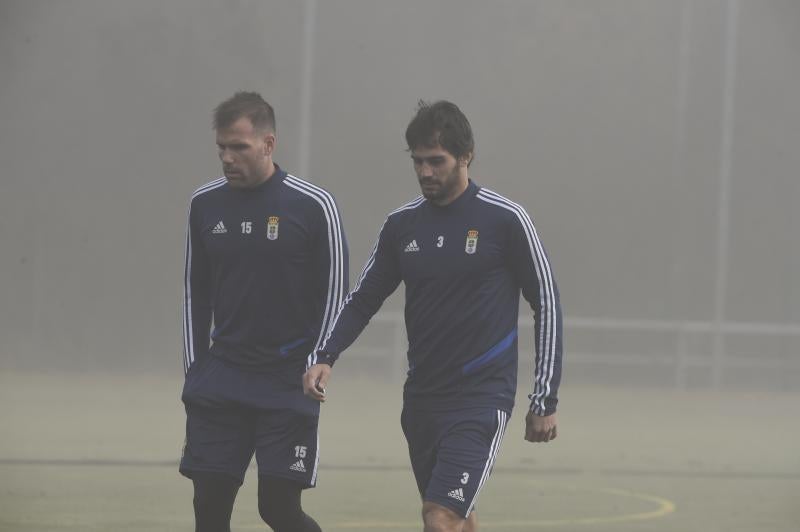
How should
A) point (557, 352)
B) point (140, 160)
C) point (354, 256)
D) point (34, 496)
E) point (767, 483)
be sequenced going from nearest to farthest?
point (557, 352), point (34, 496), point (767, 483), point (140, 160), point (354, 256)

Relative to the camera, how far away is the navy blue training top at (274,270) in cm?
500

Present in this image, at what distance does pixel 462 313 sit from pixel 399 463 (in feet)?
16.5

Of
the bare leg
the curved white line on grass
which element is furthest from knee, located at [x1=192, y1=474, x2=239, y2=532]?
the curved white line on grass

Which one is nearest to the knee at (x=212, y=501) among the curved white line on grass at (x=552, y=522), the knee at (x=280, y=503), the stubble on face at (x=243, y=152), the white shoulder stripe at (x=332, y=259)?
the knee at (x=280, y=503)

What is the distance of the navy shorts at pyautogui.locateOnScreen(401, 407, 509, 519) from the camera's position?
465cm

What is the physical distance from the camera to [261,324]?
16.4ft

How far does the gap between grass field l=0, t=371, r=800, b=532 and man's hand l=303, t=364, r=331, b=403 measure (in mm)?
2500

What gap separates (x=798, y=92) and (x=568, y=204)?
5.35 ft

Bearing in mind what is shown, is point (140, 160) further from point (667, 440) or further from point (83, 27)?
point (667, 440)

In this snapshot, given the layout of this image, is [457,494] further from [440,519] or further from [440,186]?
[440,186]

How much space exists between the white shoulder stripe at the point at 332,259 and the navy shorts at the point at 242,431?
0.69 feet

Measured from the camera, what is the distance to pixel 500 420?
4836mm

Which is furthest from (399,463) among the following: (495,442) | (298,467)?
(495,442)

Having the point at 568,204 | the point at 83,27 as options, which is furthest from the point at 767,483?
the point at 83,27
